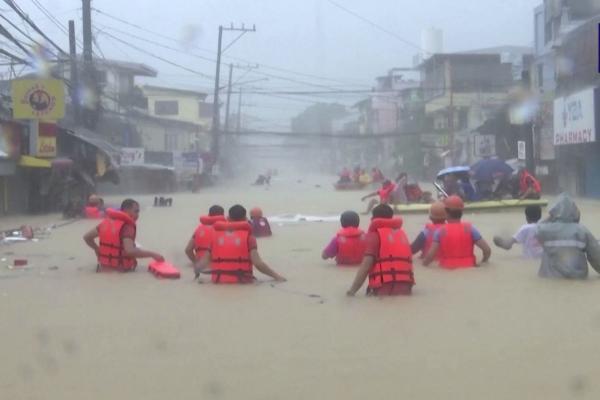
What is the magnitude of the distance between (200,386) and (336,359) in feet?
4.23

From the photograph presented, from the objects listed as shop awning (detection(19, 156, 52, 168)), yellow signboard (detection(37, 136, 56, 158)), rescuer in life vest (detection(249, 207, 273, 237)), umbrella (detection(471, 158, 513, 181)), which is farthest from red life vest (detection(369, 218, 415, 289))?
yellow signboard (detection(37, 136, 56, 158))

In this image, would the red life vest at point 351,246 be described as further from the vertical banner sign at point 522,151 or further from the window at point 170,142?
the window at point 170,142

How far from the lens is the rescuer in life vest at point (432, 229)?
12.9 metres

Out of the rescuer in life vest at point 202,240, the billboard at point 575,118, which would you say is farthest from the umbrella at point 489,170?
the rescuer in life vest at point 202,240

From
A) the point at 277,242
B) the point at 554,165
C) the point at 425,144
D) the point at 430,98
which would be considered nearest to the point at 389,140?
the point at 430,98

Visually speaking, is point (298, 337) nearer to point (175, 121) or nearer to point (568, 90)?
point (568, 90)

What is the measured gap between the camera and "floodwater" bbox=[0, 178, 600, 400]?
22.1 ft

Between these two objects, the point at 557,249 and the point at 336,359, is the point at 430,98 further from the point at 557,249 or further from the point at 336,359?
the point at 336,359

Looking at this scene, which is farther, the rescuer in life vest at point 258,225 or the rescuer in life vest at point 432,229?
the rescuer in life vest at point 258,225

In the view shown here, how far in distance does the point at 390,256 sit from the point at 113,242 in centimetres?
460

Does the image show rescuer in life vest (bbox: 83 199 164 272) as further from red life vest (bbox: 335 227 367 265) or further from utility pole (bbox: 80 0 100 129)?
utility pole (bbox: 80 0 100 129)

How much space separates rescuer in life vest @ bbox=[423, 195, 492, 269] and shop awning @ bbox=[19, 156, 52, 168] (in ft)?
59.7

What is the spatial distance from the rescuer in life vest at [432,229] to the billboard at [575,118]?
21.0 meters

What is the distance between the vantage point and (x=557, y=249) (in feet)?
37.9
